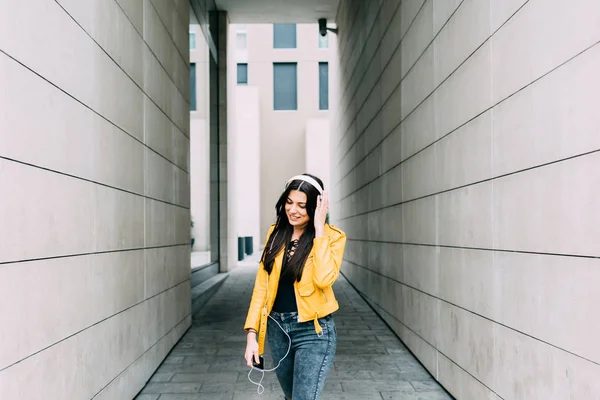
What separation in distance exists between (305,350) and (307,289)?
327 millimetres

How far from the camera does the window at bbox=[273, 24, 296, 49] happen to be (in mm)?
31531

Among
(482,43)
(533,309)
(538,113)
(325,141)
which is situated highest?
(325,141)

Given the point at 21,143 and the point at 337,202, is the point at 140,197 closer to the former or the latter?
the point at 21,143

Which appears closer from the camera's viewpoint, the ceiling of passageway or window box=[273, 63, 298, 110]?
the ceiling of passageway

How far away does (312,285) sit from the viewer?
301 centimetres

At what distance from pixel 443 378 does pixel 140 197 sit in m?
3.31

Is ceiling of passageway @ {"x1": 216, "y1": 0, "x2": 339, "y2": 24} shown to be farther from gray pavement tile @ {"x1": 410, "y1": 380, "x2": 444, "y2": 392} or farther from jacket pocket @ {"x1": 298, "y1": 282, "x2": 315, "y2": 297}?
jacket pocket @ {"x1": 298, "y1": 282, "x2": 315, "y2": 297}

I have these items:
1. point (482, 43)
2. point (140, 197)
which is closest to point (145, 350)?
point (140, 197)

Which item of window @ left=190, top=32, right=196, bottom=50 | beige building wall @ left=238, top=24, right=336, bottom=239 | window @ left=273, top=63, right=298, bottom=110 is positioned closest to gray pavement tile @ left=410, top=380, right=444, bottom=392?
window @ left=190, top=32, right=196, bottom=50

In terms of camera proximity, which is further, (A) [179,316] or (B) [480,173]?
(A) [179,316]

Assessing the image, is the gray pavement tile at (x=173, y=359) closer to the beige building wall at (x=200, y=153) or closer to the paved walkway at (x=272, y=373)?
the paved walkway at (x=272, y=373)

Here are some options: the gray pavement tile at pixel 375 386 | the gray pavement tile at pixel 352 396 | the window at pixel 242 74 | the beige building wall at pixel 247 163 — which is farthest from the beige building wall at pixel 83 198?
the window at pixel 242 74

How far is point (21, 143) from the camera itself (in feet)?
9.55

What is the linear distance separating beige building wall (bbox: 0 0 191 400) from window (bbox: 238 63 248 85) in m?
25.8
